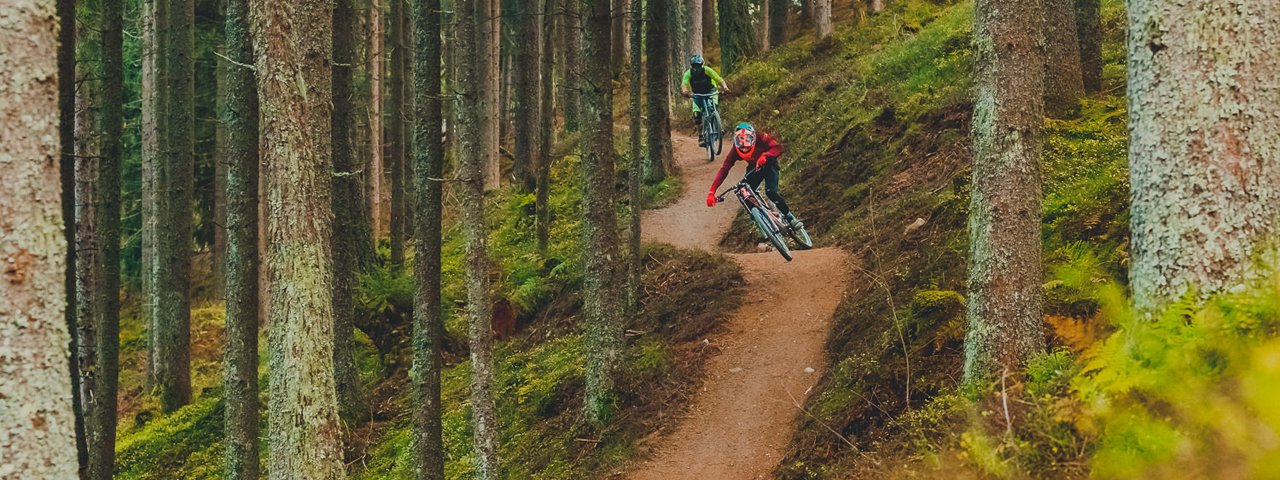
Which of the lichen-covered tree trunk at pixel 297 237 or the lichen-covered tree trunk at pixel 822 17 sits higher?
the lichen-covered tree trunk at pixel 822 17

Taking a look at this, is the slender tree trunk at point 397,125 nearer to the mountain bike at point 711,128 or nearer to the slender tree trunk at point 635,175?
the mountain bike at point 711,128

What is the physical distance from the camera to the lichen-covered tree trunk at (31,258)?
429 centimetres

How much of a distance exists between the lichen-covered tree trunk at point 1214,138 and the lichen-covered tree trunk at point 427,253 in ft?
26.9

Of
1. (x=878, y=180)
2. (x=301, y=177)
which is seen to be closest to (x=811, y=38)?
(x=878, y=180)

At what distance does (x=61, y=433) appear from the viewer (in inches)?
177

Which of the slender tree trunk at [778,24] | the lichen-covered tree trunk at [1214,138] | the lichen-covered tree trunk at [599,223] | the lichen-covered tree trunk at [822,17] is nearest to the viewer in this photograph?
the lichen-covered tree trunk at [1214,138]

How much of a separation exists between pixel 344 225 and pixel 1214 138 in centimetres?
1360

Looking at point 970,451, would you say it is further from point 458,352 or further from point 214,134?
point 214,134

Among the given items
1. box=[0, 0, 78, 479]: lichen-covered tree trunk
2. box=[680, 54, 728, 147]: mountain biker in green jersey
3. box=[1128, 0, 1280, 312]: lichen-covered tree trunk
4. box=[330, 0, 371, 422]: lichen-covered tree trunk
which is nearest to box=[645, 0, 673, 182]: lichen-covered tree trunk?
box=[680, 54, 728, 147]: mountain biker in green jersey

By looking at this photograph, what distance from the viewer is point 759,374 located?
1202 centimetres

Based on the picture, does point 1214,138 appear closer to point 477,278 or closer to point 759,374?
point 759,374

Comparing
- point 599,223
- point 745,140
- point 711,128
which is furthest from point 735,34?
point 599,223

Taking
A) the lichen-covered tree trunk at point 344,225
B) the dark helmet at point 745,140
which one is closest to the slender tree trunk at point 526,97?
the lichen-covered tree trunk at point 344,225

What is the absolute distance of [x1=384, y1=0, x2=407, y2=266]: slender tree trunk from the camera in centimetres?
2058
